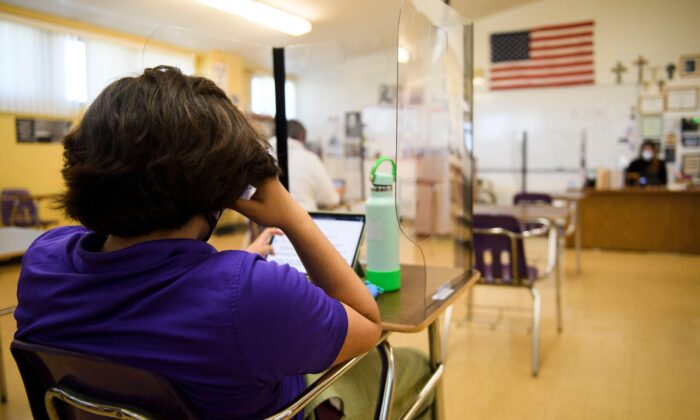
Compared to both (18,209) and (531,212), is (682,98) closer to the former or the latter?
(531,212)

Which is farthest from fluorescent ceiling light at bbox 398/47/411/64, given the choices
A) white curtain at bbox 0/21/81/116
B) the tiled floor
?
white curtain at bbox 0/21/81/116

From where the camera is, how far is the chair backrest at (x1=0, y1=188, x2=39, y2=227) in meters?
5.14

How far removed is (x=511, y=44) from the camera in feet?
24.1

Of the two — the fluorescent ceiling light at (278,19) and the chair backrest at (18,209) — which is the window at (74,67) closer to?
the chair backrest at (18,209)

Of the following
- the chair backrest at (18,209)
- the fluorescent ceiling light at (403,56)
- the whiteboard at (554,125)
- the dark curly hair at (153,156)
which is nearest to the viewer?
the dark curly hair at (153,156)

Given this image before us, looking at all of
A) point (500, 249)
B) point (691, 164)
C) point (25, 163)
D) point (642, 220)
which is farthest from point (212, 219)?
point (691, 164)

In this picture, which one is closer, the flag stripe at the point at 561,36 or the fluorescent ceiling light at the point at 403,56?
the fluorescent ceiling light at the point at 403,56

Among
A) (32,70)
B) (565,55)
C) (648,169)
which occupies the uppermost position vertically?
(565,55)

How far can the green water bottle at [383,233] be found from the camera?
134 cm

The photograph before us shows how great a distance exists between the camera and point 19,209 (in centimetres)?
524

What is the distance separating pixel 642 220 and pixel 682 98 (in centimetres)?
200

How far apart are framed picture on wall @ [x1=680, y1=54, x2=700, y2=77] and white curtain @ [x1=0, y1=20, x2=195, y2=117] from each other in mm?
6337

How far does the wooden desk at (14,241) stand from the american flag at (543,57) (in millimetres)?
6267

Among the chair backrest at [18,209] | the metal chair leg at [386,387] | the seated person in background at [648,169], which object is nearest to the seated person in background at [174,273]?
the metal chair leg at [386,387]
